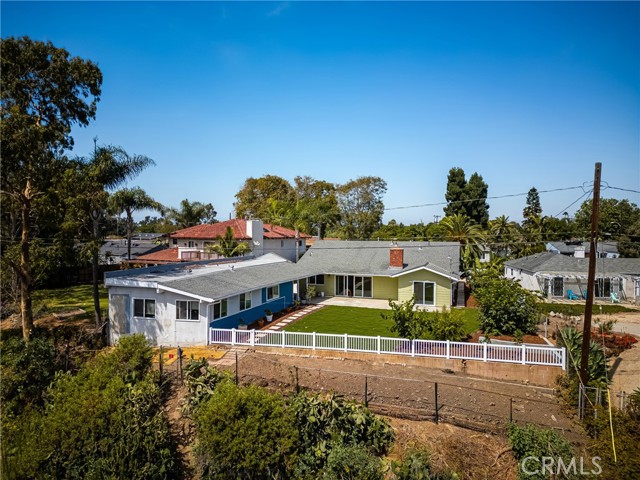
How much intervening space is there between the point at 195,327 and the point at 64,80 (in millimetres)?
13490

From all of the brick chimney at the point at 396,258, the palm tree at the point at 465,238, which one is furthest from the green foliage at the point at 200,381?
the palm tree at the point at 465,238

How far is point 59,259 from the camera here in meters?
20.5

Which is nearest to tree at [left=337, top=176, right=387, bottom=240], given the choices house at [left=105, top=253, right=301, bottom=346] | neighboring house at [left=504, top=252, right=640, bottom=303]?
neighboring house at [left=504, top=252, right=640, bottom=303]

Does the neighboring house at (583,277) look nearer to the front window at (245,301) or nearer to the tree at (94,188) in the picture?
the front window at (245,301)

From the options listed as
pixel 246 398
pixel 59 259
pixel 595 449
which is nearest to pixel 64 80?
pixel 59 259

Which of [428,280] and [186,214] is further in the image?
[186,214]

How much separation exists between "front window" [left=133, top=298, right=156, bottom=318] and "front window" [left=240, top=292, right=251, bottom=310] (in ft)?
15.7

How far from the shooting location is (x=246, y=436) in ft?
38.3

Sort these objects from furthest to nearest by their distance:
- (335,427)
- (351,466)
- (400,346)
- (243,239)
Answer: (243,239) → (400,346) → (335,427) → (351,466)

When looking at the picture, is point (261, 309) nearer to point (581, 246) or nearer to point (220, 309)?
point (220, 309)

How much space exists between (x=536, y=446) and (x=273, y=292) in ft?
61.6

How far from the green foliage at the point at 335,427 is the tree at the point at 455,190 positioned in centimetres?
6800

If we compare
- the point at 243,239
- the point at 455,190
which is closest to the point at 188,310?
the point at 243,239

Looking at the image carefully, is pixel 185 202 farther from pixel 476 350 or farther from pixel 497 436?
pixel 497 436
